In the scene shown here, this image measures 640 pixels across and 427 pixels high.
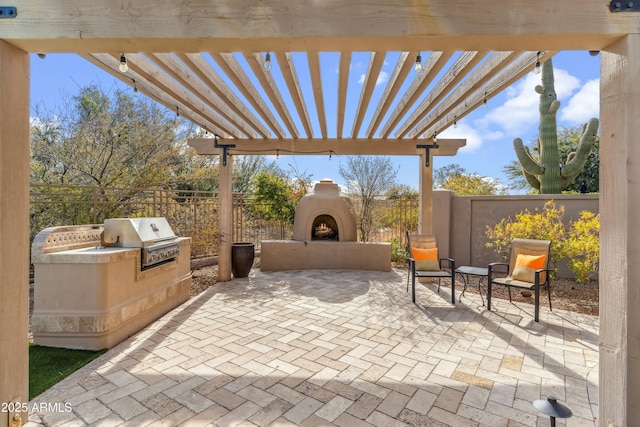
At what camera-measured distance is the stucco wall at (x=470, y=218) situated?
22.8 ft

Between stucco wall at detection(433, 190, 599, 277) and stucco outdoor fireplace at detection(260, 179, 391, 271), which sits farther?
stucco outdoor fireplace at detection(260, 179, 391, 271)

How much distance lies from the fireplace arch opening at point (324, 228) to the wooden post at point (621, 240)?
6.14 meters

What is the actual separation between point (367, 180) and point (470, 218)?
338 centimetres

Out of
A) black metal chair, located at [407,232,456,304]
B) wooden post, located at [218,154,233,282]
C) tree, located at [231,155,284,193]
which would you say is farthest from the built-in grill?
tree, located at [231,155,284,193]

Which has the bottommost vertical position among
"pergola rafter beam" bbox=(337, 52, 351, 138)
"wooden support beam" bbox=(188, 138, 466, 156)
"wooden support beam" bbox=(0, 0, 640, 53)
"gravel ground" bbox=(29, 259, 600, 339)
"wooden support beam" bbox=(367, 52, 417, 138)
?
"gravel ground" bbox=(29, 259, 600, 339)

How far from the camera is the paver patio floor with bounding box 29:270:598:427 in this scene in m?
2.22

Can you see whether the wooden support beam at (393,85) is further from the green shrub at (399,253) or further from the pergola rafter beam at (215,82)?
the green shrub at (399,253)

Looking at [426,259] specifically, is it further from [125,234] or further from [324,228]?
Answer: [125,234]

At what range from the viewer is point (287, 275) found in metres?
6.85

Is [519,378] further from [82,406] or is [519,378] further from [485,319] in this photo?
[82,406]

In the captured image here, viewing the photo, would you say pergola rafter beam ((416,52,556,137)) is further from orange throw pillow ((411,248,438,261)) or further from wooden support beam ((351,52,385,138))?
orange throw pillow ((411,248,438,261))

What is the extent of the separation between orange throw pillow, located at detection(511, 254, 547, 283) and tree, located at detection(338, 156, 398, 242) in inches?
195

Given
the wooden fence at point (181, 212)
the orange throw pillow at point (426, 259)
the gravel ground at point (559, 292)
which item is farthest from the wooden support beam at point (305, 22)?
the wooden fence at point (181, 212)

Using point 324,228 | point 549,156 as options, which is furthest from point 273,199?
point 549,156
